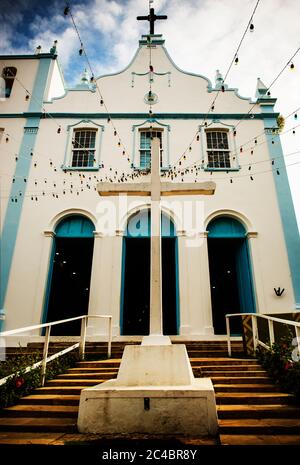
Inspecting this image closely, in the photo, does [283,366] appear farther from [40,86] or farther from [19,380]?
[40,86]

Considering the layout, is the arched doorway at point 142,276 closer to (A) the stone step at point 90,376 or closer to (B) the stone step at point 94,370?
(B) the stone step at point 94,370

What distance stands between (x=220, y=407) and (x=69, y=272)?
10879mm

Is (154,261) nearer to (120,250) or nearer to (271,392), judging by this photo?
(271,392)

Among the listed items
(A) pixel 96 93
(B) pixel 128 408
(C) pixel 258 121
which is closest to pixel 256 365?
(B) pixel 128 408

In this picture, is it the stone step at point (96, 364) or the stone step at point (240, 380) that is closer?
the stone step at point (240, 380)

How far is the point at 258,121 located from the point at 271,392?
374 inches

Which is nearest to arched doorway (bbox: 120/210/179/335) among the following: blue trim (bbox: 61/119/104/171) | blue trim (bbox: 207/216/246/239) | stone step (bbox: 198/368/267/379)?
blue trim (bbox: 207/216/246/239)

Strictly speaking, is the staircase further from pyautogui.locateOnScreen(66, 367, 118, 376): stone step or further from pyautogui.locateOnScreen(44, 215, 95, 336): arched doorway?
pyautogui.locateOnScreen(44, 215, 95, 336): arched doorway

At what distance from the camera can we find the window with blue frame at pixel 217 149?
9.87m

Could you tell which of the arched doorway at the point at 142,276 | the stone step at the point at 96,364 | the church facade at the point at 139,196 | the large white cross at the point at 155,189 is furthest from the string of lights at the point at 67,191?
the stone step at the point at 96,364

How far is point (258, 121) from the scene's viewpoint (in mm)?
10141

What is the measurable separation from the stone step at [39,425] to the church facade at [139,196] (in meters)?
4.69

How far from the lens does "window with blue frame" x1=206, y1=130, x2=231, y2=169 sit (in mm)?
9867

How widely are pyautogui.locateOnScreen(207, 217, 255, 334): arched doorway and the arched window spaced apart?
33.6ft
